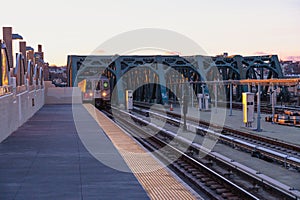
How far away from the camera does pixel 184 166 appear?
13.6 meters

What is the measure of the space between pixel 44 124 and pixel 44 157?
Answer: 41.4 ft

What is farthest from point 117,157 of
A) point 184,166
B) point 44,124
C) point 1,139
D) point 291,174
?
point 44,124

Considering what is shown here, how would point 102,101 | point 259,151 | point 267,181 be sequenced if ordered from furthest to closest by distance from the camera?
1. point 102,101
2. point 259,151
3. point 267,181

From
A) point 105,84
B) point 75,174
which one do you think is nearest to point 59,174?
point 75,174

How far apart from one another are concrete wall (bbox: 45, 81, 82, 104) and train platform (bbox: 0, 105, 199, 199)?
34.9 meters

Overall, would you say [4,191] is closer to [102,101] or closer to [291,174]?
[291,174]

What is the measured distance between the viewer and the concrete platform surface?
9391mm

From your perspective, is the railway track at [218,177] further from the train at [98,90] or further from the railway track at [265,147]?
the train at [98,90]

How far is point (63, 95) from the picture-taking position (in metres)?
54.7

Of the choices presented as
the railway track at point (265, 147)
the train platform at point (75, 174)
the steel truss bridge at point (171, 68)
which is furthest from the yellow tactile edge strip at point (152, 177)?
the steel truss bridge at point (171, 68)

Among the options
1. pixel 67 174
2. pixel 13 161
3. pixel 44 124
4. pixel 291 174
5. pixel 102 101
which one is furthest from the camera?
pixel 102 101

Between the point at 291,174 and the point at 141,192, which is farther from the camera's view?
the point at 291,174

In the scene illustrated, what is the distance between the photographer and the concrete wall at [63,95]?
53.3 metres

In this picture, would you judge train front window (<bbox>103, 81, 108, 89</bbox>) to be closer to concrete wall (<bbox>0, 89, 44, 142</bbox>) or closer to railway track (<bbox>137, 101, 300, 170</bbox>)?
concrete wall (<bbox>0, 89, 44, 142</bbox>)
